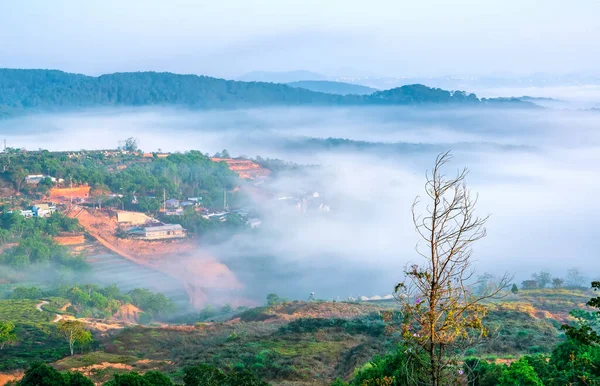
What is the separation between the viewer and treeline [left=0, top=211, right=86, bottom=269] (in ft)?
169

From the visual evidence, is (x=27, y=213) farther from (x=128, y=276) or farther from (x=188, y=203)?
(x=188, y=203)

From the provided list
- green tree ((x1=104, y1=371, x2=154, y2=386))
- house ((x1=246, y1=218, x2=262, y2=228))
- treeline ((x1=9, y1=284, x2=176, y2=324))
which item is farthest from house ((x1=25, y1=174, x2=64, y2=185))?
green tree ((x1=104, y1=371, x2=154, y2=386))

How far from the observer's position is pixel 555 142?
15612 centimetres

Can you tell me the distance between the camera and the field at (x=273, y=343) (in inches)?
784

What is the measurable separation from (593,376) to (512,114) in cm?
17846

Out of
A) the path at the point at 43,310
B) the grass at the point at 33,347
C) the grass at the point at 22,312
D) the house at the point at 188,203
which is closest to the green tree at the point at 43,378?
the grass at the point at 33,347

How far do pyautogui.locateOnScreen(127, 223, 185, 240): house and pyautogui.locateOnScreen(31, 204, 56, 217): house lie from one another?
818 centimetres

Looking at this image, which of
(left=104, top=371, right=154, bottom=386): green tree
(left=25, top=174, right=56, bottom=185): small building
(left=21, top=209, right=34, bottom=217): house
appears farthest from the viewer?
(left=25, top=174, right=56, bottom=185): small building

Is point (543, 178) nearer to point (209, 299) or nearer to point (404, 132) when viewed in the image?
point (404, 132)

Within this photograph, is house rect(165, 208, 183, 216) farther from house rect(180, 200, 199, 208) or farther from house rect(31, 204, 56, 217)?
house rect(31, 204, 56, 217)

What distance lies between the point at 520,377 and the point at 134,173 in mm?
72768

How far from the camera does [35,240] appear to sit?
53156 mm

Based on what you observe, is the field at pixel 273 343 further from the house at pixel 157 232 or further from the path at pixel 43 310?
the house at pixel 157 232

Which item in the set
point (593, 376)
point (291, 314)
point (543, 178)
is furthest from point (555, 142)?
point (593, 376)
